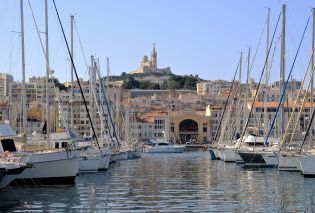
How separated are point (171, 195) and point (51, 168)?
7.40m

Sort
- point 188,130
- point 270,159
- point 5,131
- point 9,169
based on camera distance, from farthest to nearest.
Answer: point 188,130, point 270,159, point 5,131, point 9,169

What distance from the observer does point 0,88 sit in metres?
152

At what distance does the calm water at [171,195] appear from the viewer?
25656 mm


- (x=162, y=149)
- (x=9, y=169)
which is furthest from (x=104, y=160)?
(x=162, y=149)

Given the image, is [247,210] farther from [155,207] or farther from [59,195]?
[59,195]

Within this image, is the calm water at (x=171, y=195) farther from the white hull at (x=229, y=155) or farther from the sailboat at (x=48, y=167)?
the white hull at (x=229, y=155)

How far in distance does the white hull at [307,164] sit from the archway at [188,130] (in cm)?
13630

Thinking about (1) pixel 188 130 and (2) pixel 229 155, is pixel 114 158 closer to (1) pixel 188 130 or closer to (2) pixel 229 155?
(2) pixel 229 155

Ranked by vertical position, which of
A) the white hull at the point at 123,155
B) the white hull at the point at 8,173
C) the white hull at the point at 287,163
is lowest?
the white hull at the point at 123,155

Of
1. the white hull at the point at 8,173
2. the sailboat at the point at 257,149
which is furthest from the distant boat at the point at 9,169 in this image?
the sailboat at the point at 257,149

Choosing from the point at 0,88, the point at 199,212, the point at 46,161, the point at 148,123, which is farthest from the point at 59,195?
the point at 148,123

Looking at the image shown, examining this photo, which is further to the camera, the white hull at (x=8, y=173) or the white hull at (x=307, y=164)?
the white hull at (x=307, y=164)

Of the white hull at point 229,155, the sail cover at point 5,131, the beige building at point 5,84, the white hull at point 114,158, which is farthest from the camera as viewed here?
the beige building at point 5,84

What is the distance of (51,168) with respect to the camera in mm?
34344
